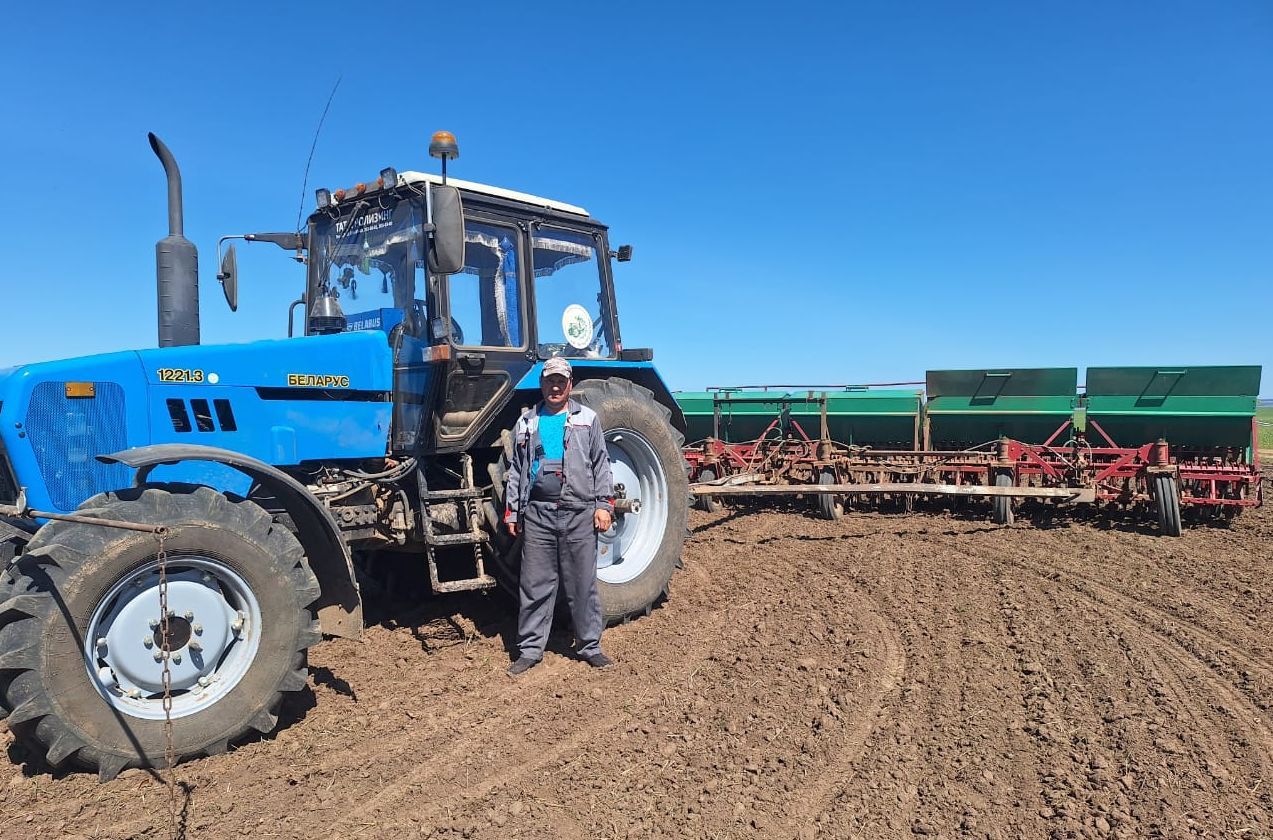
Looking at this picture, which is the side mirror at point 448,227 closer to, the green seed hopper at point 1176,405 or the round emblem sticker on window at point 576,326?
the round emblem sticker on window at point 576,326

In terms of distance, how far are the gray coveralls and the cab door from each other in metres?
0.40

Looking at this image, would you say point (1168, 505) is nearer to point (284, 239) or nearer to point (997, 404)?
point (997, 404)

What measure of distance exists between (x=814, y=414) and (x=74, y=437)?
307 inches

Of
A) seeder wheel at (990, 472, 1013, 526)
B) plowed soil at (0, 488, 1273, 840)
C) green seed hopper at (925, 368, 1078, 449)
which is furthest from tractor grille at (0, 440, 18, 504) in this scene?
green seed hopper at (925, 368, 1078, 449)

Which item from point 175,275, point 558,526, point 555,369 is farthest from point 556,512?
point 175,275

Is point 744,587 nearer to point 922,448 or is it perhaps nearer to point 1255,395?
point 922,448

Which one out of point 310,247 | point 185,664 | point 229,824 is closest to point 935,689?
point 229,824

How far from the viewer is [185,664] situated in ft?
10.3

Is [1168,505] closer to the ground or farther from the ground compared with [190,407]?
closer to the ground

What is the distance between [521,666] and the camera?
4.06 m

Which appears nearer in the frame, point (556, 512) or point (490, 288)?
point (556, 512)

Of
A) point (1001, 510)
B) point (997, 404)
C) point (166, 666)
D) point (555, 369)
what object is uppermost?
point (555, 369)

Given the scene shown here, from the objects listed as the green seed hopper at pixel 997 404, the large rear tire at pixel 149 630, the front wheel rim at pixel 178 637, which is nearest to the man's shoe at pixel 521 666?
the large rear tire at pixel 149 630

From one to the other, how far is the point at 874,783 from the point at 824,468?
19.3ft
